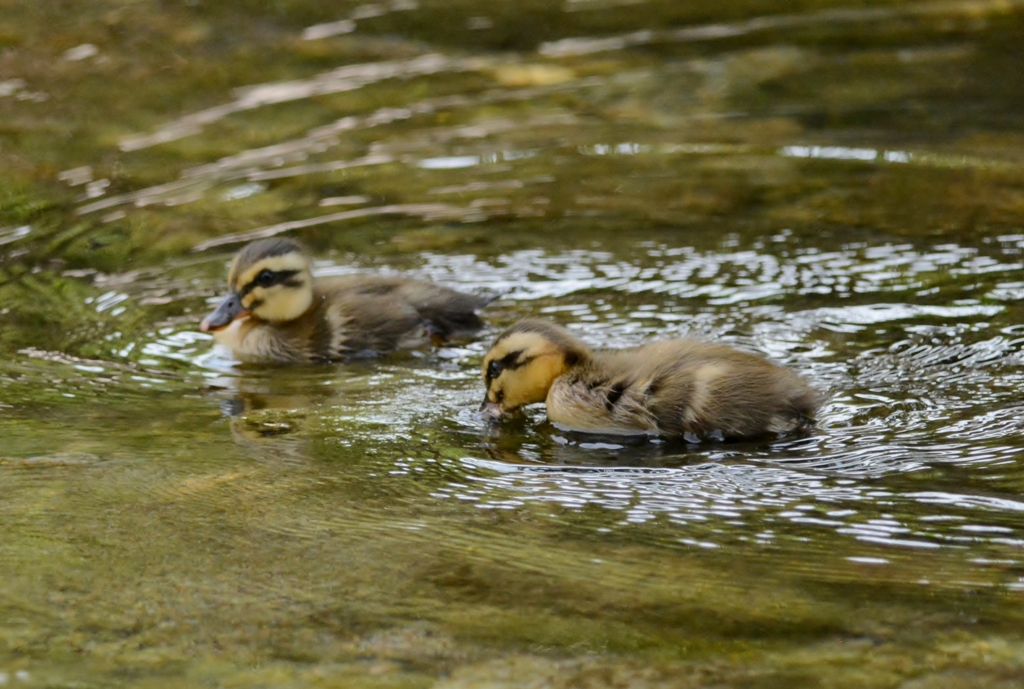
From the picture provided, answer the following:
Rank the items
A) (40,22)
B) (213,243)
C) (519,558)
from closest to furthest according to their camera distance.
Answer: (519,558)
(213,243)
(40,22)

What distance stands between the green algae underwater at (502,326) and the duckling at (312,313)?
0.16 meters

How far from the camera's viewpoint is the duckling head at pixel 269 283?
6.00m

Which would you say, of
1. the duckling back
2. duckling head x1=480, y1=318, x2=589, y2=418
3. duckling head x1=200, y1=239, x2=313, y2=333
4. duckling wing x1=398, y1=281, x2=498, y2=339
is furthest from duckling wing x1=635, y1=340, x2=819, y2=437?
duckling head x1=200, y1=239, x2=313, y2=333

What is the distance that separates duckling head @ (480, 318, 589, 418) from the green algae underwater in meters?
0.10

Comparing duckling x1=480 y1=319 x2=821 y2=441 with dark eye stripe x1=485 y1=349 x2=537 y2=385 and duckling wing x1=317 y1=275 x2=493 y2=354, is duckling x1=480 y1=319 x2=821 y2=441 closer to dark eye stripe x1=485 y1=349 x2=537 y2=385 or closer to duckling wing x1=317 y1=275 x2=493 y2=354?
dark eye stripe x1=485 y1=349 x2=537 y2=385

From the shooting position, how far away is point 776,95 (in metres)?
9.43

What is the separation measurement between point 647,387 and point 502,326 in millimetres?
1530

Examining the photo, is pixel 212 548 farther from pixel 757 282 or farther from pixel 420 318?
pixel 757 282

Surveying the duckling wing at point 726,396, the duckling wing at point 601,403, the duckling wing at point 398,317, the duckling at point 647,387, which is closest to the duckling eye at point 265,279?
the duckling wing at point 398,317

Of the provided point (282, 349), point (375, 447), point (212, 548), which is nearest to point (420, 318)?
point (282, 349)

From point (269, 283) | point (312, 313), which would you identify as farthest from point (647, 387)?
point (269, 283)

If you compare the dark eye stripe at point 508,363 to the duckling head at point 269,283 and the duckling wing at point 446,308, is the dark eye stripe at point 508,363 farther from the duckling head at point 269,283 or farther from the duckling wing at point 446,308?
the duckling head at point 269,283

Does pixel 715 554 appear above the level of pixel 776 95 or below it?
below

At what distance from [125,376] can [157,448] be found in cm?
114
